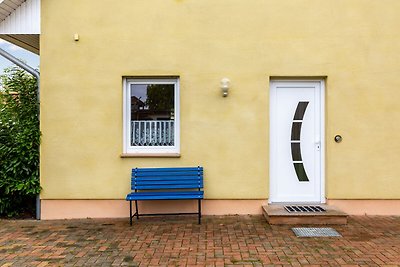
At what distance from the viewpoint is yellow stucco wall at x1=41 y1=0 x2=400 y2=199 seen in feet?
21.3

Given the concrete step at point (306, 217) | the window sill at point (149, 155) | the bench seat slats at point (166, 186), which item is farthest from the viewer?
the window sill at point (149, 155)

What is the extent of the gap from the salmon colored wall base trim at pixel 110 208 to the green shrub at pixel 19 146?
1.44ft

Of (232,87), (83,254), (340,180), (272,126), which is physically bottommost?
(83,254)

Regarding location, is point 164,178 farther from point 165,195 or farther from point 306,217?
point 306,217

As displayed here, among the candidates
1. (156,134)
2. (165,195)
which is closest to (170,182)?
(165,195)

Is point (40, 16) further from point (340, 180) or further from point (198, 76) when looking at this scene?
point (340, 180)

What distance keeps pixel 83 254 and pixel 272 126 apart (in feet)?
12.4

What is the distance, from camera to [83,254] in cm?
464

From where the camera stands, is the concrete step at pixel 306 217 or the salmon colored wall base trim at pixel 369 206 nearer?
the concrete step at pixel 306 217

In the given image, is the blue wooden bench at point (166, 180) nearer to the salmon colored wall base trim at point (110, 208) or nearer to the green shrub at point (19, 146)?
the salmon colored wall base trim at point (110, 208)

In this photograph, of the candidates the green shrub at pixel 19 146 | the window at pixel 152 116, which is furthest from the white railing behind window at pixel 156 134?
the green shrub at pixel 19 146

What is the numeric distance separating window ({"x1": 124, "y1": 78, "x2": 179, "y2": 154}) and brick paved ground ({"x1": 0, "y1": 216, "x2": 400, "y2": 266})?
129 centimetres

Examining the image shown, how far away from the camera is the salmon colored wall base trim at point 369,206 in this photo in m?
6.49

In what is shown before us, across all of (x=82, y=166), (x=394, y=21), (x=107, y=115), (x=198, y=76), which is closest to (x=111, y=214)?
(x=82, y=166)
